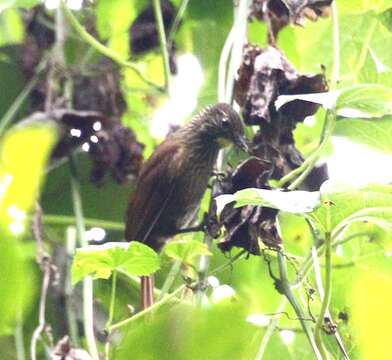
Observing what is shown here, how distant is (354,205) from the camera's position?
3.31 ft

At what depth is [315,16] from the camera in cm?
163

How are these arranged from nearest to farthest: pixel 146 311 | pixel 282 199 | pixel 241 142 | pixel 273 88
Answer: pixel 282 199 → pixel 146 311 → pixel 273 88 → pixel 241 142

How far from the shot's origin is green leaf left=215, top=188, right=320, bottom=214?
36.7 inches

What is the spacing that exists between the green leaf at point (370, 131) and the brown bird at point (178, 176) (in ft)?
0.90

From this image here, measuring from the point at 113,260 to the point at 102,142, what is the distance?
651 millimetres

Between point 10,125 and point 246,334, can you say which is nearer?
point 246,334

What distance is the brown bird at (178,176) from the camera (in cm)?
179

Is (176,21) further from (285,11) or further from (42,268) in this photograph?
(42,268)

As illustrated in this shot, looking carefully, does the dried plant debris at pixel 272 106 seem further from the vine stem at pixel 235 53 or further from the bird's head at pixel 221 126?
the bird's head at pixel 221 126

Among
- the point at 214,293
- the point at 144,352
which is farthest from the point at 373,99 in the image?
the point at 144,352

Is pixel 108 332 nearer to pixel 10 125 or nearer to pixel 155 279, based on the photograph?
A: pixel 155 279

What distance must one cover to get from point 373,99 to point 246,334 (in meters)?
0.67

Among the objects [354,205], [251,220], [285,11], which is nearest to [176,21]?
[285,11]

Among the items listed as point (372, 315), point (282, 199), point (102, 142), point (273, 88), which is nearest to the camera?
point (372, 315)
